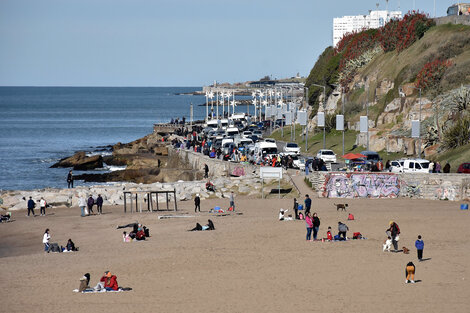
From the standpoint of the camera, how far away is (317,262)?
99.7 ft

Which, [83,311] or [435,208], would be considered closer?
[83,311]

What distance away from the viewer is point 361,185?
46.5 meters

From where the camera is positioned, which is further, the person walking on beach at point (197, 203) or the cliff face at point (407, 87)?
the cliff face at point (407, 87)

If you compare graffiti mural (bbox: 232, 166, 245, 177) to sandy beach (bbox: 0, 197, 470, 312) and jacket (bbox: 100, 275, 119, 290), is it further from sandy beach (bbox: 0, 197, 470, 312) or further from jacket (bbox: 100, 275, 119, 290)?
jacket (bbox: 100, 275, 119, 290)

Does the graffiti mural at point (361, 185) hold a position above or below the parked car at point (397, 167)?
below

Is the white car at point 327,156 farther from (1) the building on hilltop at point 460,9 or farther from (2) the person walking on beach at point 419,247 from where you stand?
(1) the building on hilltop at point 460,9

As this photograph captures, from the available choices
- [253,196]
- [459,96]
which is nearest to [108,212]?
[253,196]

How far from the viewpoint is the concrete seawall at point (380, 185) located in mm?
45250

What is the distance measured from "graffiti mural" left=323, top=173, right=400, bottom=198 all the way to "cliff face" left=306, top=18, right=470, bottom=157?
10979 mm

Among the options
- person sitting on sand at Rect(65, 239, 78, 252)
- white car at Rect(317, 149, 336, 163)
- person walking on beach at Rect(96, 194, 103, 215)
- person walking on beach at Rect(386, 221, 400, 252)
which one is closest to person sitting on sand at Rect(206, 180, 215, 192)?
person walking on beach at Rect(96, 194, 103, 215)

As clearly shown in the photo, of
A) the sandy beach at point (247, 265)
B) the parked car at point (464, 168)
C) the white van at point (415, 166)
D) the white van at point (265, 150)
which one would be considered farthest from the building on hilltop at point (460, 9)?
the sandy beach at point (247, 265)

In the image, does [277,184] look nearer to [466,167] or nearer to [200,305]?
[466,167]

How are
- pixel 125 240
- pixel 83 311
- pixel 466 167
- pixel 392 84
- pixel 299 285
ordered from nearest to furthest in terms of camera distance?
1. pixel 83 311
2. pixel 299 285
3. pixel 125 240
4. pixel 466 167
5. pixel 392 84

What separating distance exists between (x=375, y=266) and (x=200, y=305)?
24.6 feet
